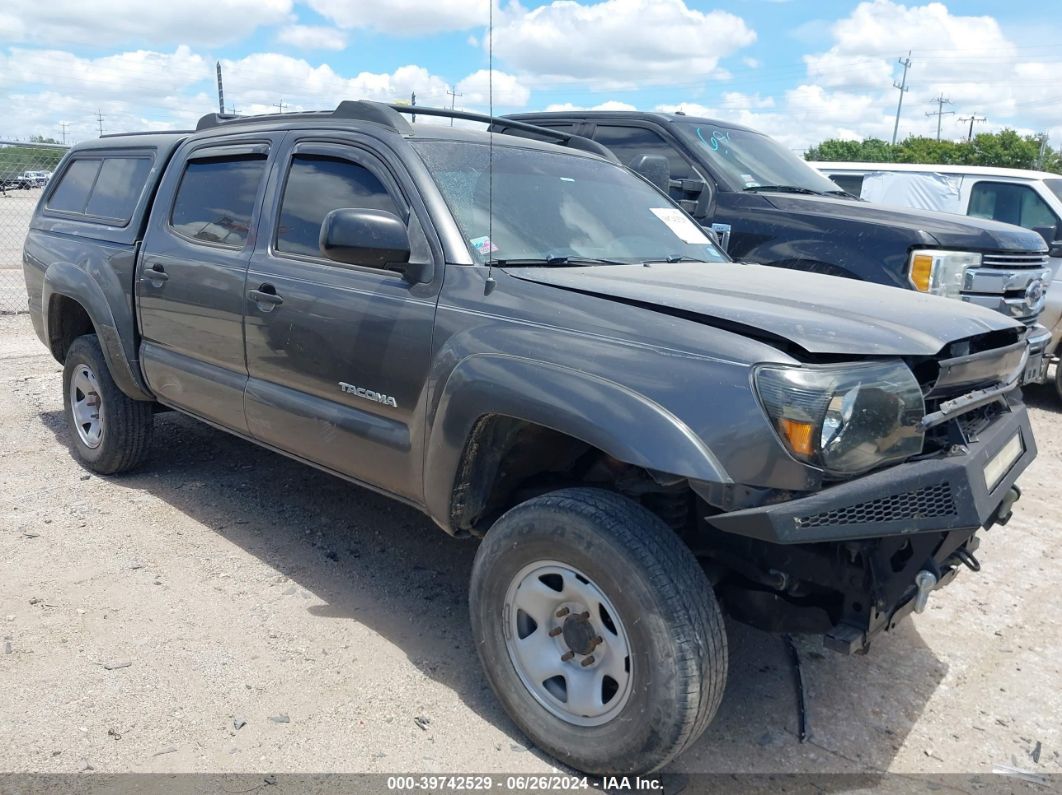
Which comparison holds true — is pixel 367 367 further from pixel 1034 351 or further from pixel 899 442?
pixel 1034 351

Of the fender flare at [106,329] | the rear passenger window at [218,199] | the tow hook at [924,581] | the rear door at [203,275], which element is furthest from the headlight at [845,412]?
the fender flare at [106,329]

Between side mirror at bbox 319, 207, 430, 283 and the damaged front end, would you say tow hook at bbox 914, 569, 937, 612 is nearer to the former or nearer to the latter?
the damaged front end

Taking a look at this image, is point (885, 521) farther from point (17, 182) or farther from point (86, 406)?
point (17, 182)

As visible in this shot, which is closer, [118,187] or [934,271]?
[118,187]

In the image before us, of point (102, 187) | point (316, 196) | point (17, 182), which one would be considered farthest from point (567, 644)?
point (17, 182)

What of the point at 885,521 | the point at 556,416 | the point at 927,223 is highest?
the point at 927,223

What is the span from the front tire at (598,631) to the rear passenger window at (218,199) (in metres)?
2.11

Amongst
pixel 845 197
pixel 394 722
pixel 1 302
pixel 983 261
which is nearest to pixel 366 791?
pixel 394 722

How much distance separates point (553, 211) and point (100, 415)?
3118mm

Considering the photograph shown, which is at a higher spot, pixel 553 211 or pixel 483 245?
pixel 553 211

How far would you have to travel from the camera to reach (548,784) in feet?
8.83

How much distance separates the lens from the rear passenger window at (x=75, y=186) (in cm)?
529

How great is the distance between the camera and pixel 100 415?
5082 mm

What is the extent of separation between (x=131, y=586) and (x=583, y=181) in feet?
8.68
